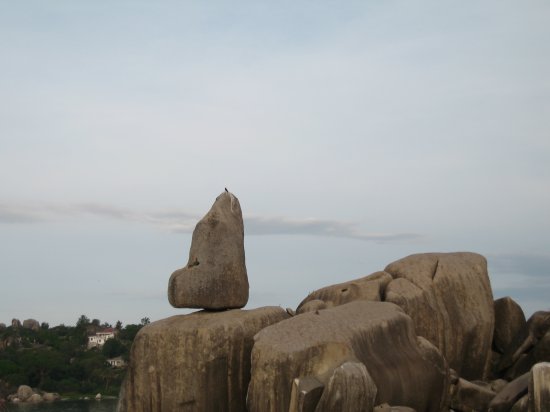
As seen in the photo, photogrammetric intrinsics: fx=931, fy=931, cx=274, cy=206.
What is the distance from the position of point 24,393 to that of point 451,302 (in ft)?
238

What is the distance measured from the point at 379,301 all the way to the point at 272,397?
5.83m

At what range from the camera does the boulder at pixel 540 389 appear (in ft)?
62.5

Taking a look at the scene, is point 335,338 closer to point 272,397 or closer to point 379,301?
point 272,397

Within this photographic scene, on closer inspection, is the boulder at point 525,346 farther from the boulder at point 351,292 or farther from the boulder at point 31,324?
the boulder at point 31,324

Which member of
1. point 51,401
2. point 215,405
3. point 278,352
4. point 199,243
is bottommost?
point 51,401

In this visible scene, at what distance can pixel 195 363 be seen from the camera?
21547 millimetres

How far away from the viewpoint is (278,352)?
19.5 m

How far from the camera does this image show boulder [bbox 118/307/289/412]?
21.5m

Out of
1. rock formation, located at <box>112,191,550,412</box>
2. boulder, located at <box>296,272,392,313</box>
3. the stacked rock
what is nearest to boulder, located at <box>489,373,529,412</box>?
rock formation, located at <box>112,191,550,412</box>

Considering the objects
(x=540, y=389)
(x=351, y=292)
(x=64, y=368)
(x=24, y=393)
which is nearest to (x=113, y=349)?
(x=64, y=368)

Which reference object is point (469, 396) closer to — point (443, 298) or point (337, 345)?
point (443, 298)

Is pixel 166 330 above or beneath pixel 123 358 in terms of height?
above

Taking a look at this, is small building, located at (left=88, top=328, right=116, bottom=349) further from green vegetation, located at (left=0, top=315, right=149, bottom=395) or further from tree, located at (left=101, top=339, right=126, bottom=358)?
tree, located at (left=101, top=339, right=126, bottom=358)

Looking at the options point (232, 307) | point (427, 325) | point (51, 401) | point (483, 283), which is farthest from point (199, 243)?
point (51, 401)
